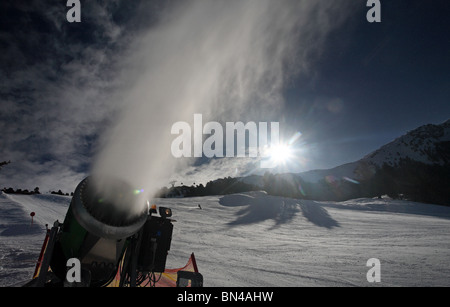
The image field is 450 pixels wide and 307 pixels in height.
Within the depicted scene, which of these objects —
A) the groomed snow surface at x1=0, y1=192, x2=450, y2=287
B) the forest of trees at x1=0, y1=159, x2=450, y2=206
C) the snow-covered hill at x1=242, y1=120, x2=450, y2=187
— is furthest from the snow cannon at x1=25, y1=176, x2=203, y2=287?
the snow-covered hill at x1=242, y1=120, x2=450, y2=187

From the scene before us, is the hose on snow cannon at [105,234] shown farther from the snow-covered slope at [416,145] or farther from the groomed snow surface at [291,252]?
the snow-covered slope at [416,145]

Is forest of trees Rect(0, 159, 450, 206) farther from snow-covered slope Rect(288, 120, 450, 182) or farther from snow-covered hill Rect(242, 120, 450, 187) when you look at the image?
snow-covered slope Rect(288, 120, 450, 182)

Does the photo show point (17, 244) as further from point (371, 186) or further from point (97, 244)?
point (371, 186)

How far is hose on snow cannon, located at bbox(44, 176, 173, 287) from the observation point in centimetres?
271

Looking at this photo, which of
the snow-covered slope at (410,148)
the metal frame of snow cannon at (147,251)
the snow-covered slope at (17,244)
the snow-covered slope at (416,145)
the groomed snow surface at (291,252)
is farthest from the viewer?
the snow-covered slope at (416,145)

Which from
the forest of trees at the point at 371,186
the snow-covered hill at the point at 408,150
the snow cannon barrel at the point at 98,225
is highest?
the snow-covered hill at the point at 408,150

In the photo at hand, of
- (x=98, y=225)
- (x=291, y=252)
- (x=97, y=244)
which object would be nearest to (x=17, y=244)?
(x=97, y=244)

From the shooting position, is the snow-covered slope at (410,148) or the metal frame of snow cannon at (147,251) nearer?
the metal frame of snow cannon at (147,251)

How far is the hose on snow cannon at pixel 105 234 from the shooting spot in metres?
2.71

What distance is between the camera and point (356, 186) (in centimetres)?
6303

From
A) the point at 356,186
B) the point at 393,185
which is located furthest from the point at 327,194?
the point at 393,185

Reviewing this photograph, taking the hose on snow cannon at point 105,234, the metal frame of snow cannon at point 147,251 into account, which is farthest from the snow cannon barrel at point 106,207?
the metal frame of snow cannon at point 147,251

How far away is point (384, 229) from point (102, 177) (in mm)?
20929
